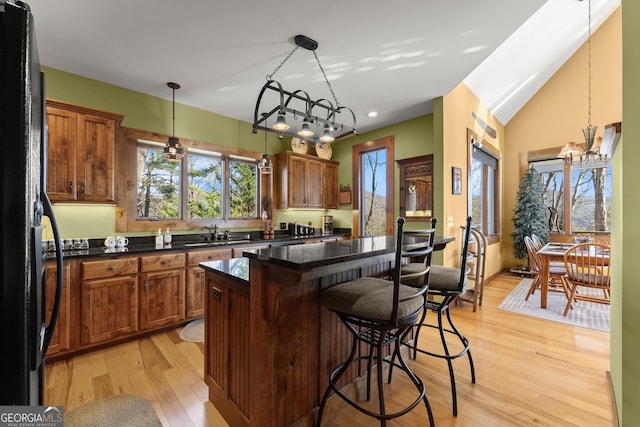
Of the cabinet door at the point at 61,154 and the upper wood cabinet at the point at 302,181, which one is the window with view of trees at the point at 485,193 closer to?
the upper wood cabinet at the point at 302,181

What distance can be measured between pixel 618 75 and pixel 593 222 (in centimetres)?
283

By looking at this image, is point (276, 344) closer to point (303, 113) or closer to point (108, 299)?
point (303, 113)

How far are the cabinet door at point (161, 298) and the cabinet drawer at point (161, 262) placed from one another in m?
0.05

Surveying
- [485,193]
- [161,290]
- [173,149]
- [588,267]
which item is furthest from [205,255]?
[485,193]

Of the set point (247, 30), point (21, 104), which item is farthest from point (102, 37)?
point (21, 104)

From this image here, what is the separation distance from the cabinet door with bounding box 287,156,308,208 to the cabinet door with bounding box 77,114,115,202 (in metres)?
2.52

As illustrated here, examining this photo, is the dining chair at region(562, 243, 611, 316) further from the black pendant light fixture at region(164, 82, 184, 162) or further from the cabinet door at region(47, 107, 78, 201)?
the cabinet door at region(47, 107, 78, 201)

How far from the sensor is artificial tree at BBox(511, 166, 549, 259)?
18.8 ft

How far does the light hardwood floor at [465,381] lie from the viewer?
70.9 inches

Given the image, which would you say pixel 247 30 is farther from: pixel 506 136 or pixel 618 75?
pixel 618 75

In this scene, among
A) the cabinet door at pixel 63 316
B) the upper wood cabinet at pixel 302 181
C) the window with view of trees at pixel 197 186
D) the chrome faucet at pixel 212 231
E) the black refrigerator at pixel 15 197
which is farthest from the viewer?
the upper wood cabinet at pixel 302 181

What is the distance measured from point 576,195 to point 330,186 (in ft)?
16.9

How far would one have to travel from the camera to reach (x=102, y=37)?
241 cm

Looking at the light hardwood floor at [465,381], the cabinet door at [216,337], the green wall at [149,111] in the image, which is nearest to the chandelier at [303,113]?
the green wall at [149,111]
